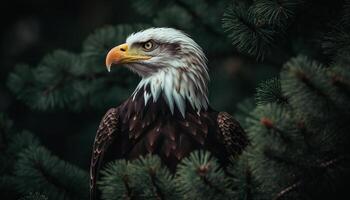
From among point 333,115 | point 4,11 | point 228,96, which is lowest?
point 228,96

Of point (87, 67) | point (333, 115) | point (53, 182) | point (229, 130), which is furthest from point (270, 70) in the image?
point (333, 115)

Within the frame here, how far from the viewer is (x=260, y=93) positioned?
4512 millimetres

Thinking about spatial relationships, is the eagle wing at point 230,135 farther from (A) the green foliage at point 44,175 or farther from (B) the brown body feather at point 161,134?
(A) the green foliage at point 44,175

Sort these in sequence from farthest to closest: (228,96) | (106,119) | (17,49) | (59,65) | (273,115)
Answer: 1. (17,49)
2. (228,96)
3. (59,65)
4. (106,119)
5. (273,115)

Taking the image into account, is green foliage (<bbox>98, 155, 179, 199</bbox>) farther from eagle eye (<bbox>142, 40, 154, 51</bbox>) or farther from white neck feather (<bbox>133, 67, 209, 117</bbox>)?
eagle eye (<bbox>142, 40, 154, 51</bbox>)

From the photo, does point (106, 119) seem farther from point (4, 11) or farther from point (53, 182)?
point (4, 11)

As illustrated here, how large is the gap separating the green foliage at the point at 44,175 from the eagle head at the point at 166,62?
98 cm

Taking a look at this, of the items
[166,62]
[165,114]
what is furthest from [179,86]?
[165,114]

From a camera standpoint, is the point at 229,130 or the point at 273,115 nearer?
the point at 273,115

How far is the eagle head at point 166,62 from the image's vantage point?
582cm

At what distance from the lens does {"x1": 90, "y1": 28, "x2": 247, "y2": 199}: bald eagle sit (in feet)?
17.4

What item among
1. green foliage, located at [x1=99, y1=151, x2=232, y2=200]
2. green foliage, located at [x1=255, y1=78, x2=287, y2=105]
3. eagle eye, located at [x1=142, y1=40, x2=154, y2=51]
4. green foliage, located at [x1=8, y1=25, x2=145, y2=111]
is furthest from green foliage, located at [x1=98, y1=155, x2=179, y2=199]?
green foliage, located at [x1=8, y1=25, x2=145, y2=111]

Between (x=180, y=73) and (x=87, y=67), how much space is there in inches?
49.7

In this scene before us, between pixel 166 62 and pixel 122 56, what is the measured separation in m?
0.39
